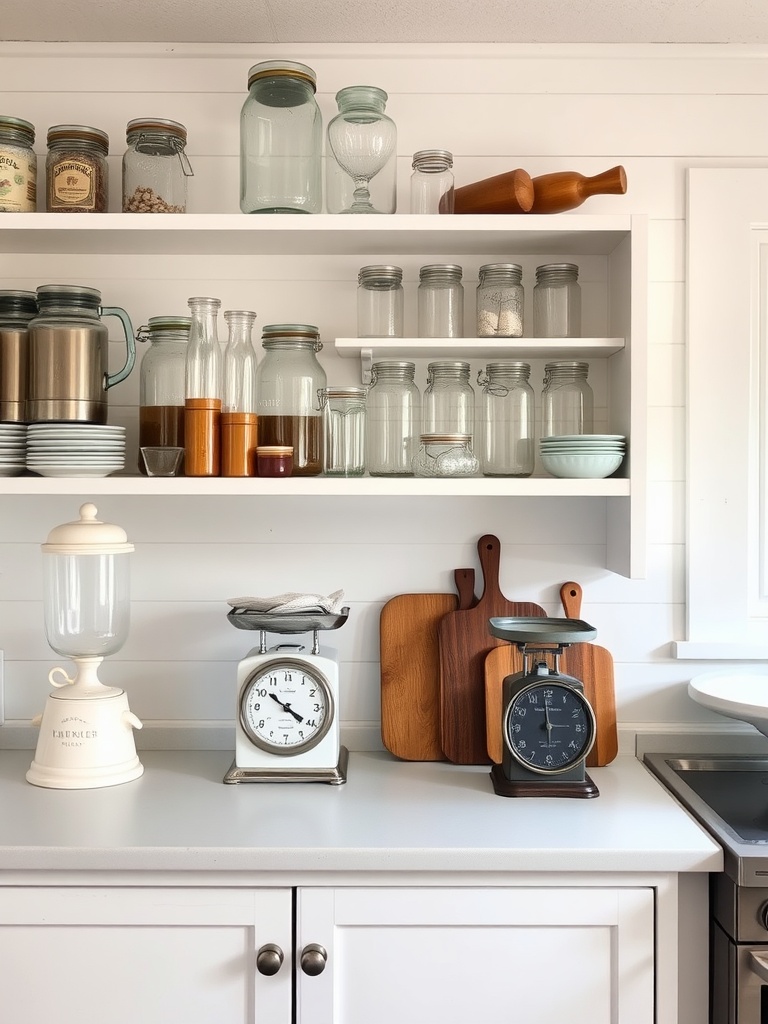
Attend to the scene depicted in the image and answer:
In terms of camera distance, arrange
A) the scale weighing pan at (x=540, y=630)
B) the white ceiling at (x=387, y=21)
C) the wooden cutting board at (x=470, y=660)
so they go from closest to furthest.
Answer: the scale weighing pan at (x=540, y=630), the white ceiling at (x=387, y=21), the wooden cutting board at (x=470, y=660)

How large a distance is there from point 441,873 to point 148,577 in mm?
922

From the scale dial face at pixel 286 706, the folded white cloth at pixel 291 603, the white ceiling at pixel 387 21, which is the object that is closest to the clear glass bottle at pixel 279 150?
the white ceiling at pixel 387 21

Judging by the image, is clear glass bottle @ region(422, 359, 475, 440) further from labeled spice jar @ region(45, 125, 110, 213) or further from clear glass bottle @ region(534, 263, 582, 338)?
labeled spice jar @ region(45, 125, 110, 213)

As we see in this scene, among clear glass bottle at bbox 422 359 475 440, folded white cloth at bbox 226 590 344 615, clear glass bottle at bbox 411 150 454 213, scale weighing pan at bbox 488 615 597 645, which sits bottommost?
scale weighing pan at bbox 488 615 597 645

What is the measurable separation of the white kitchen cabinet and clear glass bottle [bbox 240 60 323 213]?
1.26 metres

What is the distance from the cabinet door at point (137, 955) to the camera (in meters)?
1.49

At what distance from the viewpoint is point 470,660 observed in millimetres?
1972

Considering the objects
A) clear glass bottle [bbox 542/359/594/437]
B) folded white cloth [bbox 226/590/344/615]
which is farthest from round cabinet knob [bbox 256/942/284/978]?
clear glass bottle [bbox 542/359/594/437]

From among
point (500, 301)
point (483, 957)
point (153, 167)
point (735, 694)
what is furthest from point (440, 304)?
point (483, 957)

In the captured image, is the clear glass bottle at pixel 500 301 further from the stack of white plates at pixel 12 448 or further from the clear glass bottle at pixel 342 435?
the stack of white plates at pixel 12 448

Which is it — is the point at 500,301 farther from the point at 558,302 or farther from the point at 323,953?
the point at 323,953

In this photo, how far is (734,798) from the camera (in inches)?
69.3

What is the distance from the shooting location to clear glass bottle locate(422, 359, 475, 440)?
1880 millimetres

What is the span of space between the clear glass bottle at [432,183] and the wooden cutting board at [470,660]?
69 cm
